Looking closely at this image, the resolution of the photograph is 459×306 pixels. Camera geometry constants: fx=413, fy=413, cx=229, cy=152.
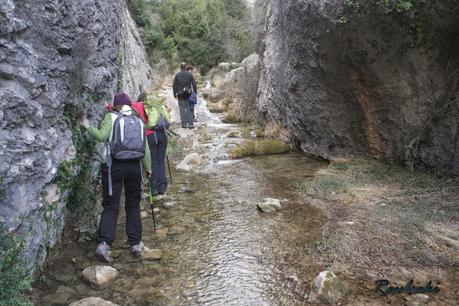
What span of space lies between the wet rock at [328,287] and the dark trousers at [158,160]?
394 cm

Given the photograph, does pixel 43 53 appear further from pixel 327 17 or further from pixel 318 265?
pixel 327 17

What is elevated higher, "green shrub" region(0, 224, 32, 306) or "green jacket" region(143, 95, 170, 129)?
"green jacket" region(143, 95, 170, 129)

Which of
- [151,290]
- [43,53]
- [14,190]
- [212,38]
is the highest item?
[212,38]

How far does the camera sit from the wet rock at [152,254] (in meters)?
5.21

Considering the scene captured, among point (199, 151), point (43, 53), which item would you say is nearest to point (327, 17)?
point (199, 151)

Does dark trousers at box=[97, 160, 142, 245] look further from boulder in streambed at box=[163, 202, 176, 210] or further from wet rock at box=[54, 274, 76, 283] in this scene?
boulder in streambed at box=[163, 202, 176, 210]

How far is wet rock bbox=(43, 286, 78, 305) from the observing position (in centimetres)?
417

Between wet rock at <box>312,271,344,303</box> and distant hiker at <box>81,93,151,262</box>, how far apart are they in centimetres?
227

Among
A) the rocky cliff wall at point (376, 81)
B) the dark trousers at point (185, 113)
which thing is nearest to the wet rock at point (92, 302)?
the rocky cliff wall at point (376, 81)

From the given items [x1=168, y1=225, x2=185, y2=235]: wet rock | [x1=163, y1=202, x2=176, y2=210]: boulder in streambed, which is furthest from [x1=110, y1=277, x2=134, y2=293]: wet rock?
[x1=163, y1=202, x2=176, y2=210]: boulder in streambed

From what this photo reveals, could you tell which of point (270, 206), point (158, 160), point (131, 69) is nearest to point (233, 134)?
point (158, 160)

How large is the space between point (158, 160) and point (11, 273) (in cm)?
432

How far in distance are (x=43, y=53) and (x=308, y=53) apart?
614 cm

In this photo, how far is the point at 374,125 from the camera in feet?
27.6
